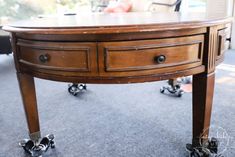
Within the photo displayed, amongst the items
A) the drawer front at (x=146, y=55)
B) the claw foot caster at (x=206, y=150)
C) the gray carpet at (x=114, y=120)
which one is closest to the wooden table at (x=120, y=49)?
the drawer front at (x=146, y=55)

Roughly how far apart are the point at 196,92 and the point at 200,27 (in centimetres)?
33

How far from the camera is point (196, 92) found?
111 centimetres

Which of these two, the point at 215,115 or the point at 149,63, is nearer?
the point at 149,63

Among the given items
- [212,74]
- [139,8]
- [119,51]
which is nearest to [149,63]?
[119,51]

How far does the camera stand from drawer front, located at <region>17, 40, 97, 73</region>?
86 cm

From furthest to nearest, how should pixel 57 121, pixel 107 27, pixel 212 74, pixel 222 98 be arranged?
pixel 222 98 → pixel 57 121 → pixel 212 74 → pixel 107 27

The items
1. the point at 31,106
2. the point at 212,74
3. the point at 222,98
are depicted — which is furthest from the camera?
the point at 222,98

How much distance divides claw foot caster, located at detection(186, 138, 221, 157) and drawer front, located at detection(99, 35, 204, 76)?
18.1 inches

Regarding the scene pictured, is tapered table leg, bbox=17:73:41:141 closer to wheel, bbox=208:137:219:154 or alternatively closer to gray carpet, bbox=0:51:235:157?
gray carpet, bbox=0:51:235:157

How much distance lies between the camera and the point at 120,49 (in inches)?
33.1

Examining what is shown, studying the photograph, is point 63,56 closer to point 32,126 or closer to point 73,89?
point 32,126

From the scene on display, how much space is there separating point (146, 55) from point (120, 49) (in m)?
0.10

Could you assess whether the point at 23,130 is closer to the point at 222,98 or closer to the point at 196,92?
the point at 196,92

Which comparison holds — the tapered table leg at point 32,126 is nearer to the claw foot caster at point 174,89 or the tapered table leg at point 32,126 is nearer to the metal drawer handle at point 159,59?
the metal drawer handle at point 159,59
